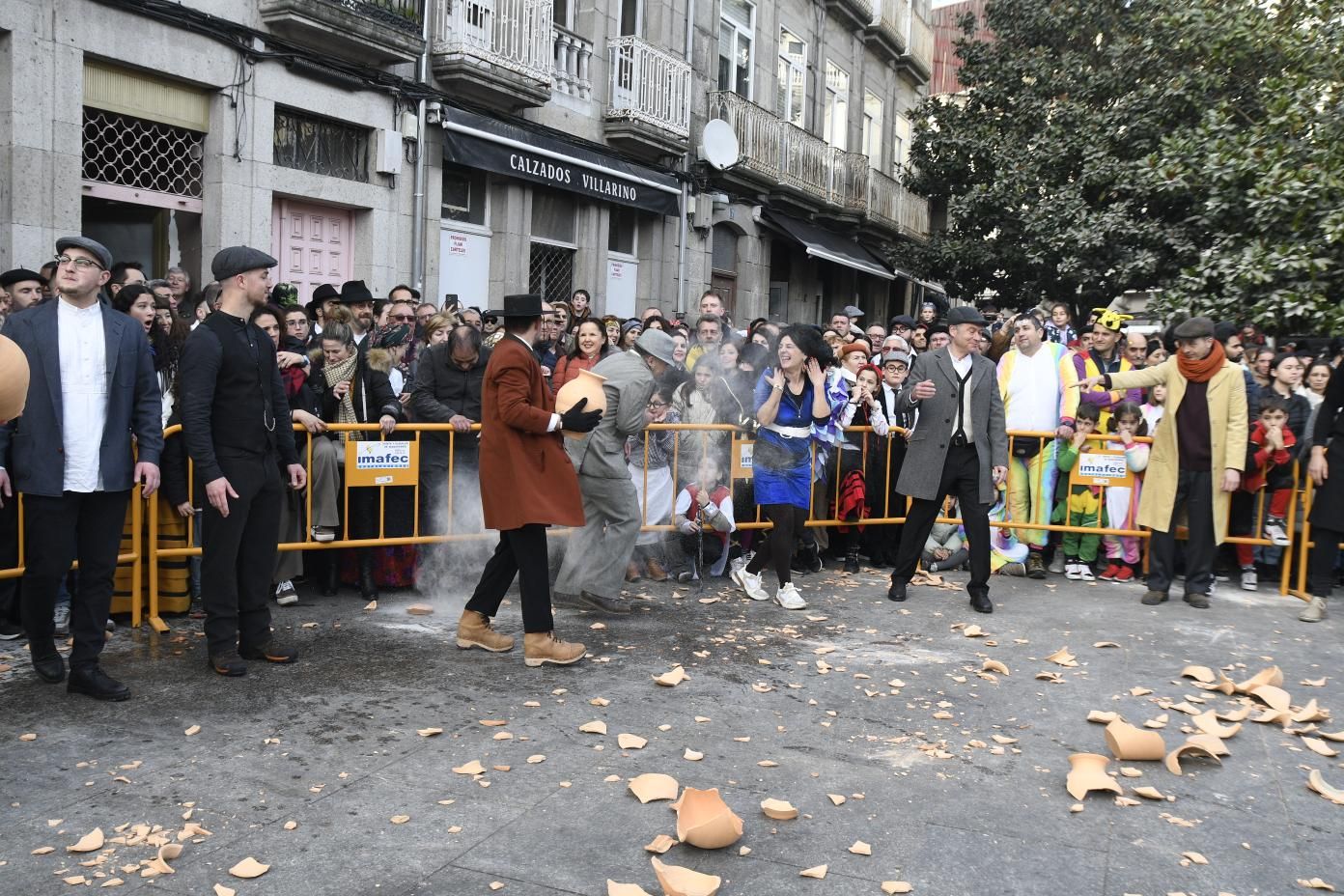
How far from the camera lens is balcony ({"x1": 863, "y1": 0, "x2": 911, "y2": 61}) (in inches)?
1089

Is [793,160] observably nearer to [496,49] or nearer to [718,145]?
[718,145]

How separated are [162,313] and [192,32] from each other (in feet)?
16.2

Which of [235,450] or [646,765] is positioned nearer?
[646,765]

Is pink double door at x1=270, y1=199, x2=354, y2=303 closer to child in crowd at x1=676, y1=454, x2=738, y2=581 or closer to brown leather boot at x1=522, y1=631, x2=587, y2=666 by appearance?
child in crowd at x1=676, y1=454, x2=738, y2=581

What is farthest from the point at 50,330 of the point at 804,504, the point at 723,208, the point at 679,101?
the point at 723,208

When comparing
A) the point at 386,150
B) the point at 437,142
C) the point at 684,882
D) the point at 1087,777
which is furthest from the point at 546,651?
the point at 437,142

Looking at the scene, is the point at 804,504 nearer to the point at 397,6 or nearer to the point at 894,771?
the point at 894,771

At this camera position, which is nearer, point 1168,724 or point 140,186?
point 1168,724

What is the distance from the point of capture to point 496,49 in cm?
1458

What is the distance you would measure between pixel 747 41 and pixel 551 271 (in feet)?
25.7

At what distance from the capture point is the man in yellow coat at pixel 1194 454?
8.28 metres

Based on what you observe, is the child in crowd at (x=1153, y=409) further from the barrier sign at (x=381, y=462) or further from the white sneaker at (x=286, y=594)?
the white sneaker at (x=286, y=594)

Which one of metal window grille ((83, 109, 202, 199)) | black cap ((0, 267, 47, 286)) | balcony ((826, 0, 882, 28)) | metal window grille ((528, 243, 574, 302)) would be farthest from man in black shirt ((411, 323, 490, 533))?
balcony ((826, 0, 882, 28))

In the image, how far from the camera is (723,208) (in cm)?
2100
